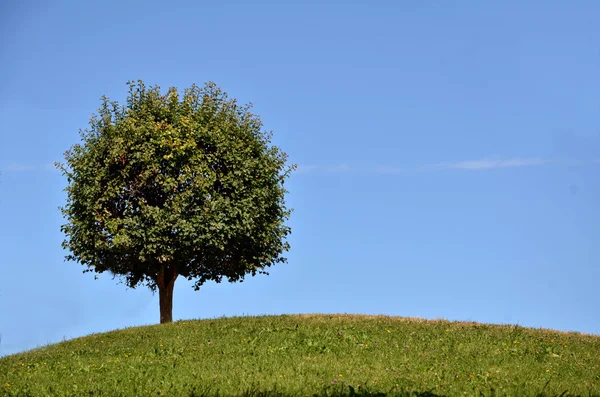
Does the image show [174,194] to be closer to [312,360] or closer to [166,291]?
[166,291]

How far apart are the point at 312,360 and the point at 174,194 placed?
42.9ft

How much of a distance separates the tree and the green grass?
Result: 4.14 meters

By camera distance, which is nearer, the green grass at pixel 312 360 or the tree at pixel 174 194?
the green grass at pixel 312 360

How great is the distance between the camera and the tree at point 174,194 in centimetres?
2838

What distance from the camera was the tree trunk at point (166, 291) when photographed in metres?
30.8

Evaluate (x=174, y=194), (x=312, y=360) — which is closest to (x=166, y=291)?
(x=174, y=194)

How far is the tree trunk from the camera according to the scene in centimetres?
3078

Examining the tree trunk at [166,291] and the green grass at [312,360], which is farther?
the tree trunk at [166,291]

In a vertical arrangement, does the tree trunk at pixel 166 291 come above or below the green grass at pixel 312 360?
above

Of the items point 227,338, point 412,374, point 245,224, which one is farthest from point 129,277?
point 412,374

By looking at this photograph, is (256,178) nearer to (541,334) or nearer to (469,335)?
(469,335)

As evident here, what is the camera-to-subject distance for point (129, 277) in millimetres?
32438

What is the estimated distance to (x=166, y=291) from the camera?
31000 mm

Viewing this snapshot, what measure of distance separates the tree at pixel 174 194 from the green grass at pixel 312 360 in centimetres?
414
